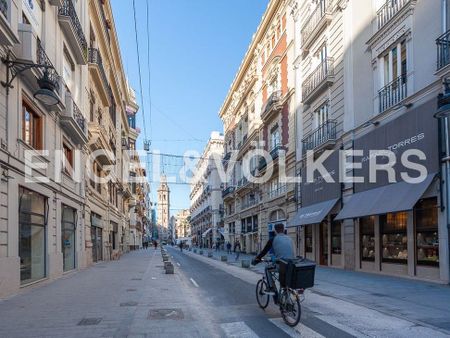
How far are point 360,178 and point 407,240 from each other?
375 centimetres

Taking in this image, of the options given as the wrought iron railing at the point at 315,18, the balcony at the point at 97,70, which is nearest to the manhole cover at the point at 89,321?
the balcony at the point at 97,70

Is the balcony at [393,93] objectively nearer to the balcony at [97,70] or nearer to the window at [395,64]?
the window at [395,64]

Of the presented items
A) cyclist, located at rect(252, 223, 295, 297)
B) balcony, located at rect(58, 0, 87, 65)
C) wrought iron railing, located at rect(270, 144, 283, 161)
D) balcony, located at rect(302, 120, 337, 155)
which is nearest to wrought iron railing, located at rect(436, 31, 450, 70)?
balcony, located at rect(302, 120, 337, 155)

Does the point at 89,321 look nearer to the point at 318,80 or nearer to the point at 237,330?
the point at 237,330

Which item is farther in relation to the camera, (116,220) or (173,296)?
(116,220)

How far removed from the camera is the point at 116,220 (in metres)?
39.3

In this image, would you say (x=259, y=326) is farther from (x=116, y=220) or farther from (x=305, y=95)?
(x=116, y=220)

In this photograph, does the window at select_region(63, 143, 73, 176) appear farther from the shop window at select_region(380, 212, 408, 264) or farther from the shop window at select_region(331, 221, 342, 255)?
the shop window at select_region(380, 212, 408, 264)

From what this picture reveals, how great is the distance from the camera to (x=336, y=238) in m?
21.2

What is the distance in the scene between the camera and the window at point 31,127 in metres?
13.0

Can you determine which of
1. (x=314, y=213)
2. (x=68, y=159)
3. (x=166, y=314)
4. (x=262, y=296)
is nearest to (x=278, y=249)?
(x=262, y=296)

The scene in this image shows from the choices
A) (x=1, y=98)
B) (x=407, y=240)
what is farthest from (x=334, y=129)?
(x=1, y=98)

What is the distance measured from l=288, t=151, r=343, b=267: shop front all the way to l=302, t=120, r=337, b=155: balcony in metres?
0.64

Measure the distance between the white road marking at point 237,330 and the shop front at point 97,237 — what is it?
61.5 feet
